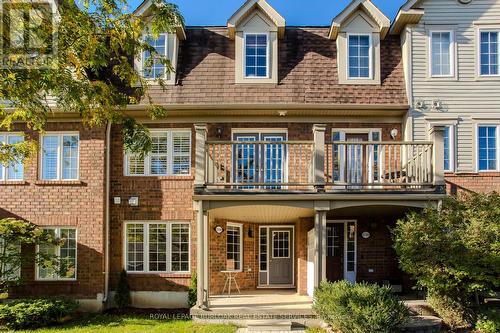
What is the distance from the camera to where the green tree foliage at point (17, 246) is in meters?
12.0

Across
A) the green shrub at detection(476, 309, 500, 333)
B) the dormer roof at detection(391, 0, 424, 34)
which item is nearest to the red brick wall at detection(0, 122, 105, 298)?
the dormer roof at detection(391, 0, 424, 34)

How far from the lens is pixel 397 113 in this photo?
43.2ft

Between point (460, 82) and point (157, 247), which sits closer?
point (460, 82)

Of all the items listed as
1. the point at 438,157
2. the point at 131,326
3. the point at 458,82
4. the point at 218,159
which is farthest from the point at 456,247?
the point at 131,326

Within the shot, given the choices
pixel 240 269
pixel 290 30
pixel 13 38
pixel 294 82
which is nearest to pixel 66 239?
pixel 240 269

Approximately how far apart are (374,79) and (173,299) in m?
8.49

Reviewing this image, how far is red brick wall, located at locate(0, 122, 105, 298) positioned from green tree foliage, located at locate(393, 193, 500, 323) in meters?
8.00

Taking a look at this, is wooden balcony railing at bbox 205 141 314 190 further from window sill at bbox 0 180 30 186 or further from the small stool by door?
window sill at bbox 0 180 30 186

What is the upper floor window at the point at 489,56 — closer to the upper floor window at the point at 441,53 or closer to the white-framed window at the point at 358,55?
the upper floor window at the point at 441,53

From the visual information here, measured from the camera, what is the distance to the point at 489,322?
9.62 meters

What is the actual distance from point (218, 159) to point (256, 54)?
3.38 metres

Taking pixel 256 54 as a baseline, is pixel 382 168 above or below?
below

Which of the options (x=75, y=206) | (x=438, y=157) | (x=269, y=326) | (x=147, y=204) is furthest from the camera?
(x=147, y=204)

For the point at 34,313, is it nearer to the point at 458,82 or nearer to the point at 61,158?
the point at 61,158
